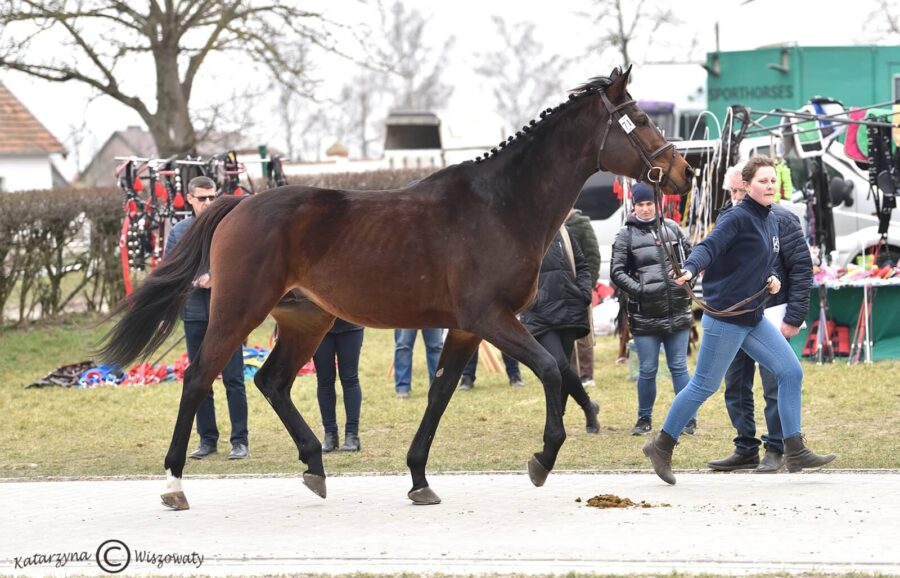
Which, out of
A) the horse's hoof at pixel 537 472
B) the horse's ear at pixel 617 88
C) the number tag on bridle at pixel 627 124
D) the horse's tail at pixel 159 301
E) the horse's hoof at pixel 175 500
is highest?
Answer: the horse's ear at pixel 617 88

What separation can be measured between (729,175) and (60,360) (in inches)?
441

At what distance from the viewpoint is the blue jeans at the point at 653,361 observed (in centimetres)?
1009

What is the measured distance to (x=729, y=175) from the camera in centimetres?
887

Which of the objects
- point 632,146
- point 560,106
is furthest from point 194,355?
point 632,146

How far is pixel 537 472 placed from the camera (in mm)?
7355

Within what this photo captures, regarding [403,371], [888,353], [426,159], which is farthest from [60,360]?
[426,159]

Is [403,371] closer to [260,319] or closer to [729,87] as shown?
[260,319]

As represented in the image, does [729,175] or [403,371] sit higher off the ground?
[729,175]

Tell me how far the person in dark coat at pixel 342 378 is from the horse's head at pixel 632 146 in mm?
3081

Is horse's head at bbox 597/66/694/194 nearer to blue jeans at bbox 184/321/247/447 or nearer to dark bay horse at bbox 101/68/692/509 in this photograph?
dark bay horse at bbox 101/68/692/509

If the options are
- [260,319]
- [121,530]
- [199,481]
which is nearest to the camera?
[121,530]

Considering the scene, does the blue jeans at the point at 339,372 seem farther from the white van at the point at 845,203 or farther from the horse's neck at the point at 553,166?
the white van at the point at 845,203

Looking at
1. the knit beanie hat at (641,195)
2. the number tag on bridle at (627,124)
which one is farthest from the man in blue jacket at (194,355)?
the number tag on bridle at (627,124)

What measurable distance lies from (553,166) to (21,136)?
148ft
